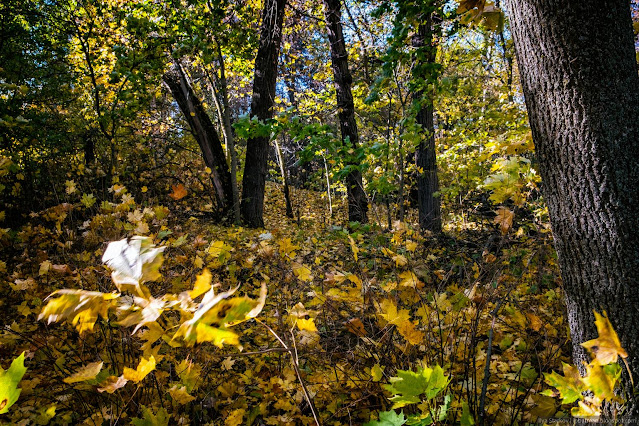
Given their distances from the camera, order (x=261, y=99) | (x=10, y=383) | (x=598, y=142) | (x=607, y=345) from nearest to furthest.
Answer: (x=10, y=383) → (x=607, y=345) → (x=598, y=142) → (x=261, y=99)

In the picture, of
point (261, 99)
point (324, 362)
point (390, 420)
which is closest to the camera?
point (390, 420)

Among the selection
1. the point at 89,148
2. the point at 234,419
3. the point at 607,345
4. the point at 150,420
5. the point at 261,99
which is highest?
the point at 261,99

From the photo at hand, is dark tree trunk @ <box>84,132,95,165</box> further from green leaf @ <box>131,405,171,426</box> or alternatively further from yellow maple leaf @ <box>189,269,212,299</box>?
yellow maple leaf @ <box>189,269,212,299</box>

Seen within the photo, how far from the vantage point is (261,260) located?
14.3ft

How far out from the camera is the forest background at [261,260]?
1.27 meters

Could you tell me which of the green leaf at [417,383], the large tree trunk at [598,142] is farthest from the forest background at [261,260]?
the large tree trunk at [598,142]

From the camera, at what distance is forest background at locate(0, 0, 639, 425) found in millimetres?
1269

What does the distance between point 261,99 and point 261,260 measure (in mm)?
3824

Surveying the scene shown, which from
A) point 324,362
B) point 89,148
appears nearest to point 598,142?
point 324,362

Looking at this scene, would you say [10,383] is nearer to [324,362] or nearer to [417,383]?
[417,383]

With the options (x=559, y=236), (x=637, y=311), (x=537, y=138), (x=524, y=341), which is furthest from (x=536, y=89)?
(x=524, y=341)

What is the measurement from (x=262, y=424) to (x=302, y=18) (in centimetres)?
815

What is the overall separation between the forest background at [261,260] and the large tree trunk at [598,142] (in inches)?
11.5

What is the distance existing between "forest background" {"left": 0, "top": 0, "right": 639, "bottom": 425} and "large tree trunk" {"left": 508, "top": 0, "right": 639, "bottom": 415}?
293 millimetres
